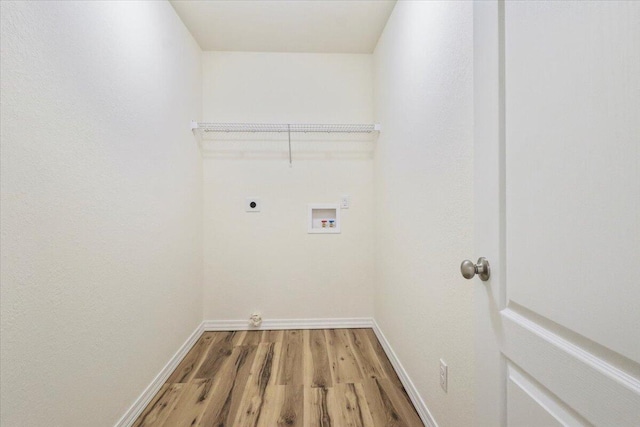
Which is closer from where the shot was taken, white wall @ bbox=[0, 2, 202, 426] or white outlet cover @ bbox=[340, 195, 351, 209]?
white wall @ bbox=[0, 2, 202, 426]

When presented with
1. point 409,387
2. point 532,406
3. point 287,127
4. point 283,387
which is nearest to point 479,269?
point 532,406

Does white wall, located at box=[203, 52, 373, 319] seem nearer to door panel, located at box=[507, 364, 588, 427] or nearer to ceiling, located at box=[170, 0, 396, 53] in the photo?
ceiling, located at box=[170, 0, 396, 53]

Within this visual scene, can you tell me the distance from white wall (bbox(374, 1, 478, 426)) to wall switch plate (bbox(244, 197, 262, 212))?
1140 millimetres

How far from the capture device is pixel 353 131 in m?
2.38

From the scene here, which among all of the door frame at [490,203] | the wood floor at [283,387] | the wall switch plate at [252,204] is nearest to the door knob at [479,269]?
the door frame at [490,203]

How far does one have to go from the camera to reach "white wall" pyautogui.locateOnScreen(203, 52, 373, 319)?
243 centimetres

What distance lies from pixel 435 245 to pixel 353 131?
1429 mm

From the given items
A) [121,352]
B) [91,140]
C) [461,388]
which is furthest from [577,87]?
[121,352]

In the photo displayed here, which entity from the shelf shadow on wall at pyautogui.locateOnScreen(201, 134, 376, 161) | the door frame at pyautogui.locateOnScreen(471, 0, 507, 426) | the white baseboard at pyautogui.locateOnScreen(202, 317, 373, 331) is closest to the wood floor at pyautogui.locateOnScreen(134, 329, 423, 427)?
the white baseboard at pyautogui.locateOnScreen(202, 317, 373, 331)

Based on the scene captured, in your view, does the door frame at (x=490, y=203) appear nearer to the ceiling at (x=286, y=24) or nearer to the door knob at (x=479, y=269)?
the door knob at (x=479, y=269)

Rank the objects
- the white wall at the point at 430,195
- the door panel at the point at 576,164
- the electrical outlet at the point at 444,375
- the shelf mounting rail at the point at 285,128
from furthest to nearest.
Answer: the shelf mounting rail at the point at 285,128 → the electrical outlet at the point at 444,375 → the white wall at the point at 430,195 → the door panel at the point at 576,164

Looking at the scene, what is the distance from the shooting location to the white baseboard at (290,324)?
2.44 m

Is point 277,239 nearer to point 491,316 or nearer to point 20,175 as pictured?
point 20,175

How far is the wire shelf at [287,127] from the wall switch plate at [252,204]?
1.97ft
